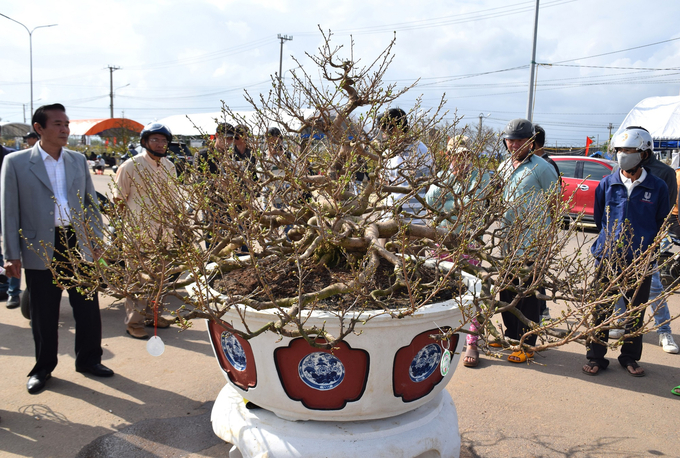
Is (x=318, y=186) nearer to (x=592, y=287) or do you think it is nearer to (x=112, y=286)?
(x=112, y=286)

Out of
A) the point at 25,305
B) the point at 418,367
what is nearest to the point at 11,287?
the point at 25,305

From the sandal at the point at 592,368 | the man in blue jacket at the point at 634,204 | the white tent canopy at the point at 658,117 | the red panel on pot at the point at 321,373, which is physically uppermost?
the white tent canopy at the point at 658,117

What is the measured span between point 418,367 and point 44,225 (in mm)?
2758

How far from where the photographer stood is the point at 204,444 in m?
2.78

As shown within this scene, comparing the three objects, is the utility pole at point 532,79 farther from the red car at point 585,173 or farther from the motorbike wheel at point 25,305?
the motorbike wheel at point 25,305

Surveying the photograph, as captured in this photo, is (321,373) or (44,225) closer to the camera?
(321,373)

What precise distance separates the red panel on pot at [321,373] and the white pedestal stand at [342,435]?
5.4 inches

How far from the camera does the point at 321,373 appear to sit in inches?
83.7

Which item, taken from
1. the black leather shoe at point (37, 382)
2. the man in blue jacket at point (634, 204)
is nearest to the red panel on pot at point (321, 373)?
the black leather shoe at point (37, 382)

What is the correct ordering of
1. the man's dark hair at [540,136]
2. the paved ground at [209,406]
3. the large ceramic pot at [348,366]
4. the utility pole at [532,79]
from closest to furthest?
the large ceramic pot at [348,366], the paved ground at [209,406], the man's dark hair at [540,136], the utility pole at [532,79]

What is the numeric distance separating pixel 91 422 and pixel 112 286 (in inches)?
55.4

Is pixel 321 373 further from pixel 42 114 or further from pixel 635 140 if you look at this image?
pixel 635 140

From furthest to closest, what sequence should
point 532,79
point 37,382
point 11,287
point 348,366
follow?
point 532,79 < point 11,287 < point 37,382 < point 348,366

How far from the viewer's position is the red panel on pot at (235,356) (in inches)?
88.4
